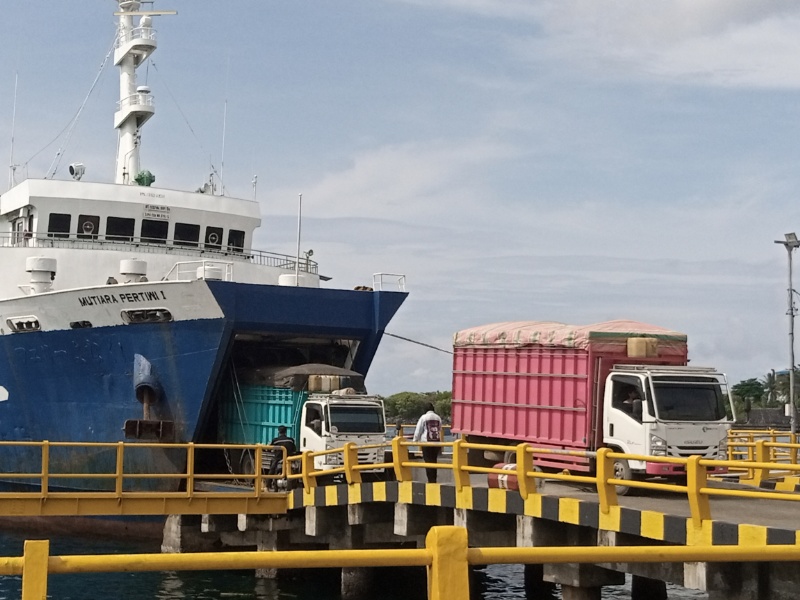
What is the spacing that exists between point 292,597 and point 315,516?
1.79 metres

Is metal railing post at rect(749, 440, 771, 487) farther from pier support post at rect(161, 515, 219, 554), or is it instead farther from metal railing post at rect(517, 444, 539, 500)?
pier support post at rect(161, 515, 219, 554)

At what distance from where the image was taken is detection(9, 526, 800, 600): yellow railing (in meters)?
5.27

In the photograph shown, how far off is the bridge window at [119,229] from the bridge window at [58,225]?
110 cm

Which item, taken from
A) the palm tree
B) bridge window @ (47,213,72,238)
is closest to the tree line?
the palm tree

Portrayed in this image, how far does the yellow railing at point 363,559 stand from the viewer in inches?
207

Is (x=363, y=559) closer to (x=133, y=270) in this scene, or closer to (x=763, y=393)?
(x=133, y=270)

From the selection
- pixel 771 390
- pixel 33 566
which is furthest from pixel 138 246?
pixel 771 390

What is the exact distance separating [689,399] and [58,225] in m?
19.7

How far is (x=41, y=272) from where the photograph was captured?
29.1 metres

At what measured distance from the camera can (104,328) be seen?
27.7 meters

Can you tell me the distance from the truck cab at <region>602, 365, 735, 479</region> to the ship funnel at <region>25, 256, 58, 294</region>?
54.5 feet

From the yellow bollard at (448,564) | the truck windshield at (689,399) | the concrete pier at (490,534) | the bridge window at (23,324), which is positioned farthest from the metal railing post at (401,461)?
the bridge window at (23,324)

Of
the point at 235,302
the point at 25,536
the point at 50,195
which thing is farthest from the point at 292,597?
the point at 50,195

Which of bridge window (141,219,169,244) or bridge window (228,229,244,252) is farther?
bridge window (228,229,244,252)
